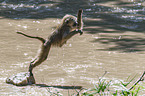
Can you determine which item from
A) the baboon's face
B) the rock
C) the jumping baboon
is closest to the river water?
the rock

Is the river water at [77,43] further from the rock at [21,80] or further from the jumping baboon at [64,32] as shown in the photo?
the jumping baboon at [64,32]

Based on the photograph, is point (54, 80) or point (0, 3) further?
point (0, 3)

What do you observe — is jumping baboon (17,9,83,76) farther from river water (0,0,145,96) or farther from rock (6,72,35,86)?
river water (0,0,145,96)

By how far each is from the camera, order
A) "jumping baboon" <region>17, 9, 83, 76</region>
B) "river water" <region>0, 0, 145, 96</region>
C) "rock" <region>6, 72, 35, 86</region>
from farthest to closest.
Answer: "river water" <region>0, 0, 145, 96</region> → "rock" <region>6, 72, 35, 86</region> → "jumping baboon" <region>17, 9, 83, 76</region>

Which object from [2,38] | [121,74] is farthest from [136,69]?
[2,38]

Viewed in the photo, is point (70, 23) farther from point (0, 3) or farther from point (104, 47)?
point (0, 3)

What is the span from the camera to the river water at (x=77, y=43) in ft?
21.9

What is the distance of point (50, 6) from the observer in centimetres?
1633

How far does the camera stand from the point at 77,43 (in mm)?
10195

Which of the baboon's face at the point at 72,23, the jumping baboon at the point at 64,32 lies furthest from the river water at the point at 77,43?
the baboon's face at the point at 72,23

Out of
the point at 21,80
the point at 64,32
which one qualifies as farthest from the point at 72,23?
the point at 21,80

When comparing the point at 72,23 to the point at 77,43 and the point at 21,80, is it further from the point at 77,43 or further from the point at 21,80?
the point at 77,43

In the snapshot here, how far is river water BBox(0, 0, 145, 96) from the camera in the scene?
6668mm

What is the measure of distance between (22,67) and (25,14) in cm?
802
